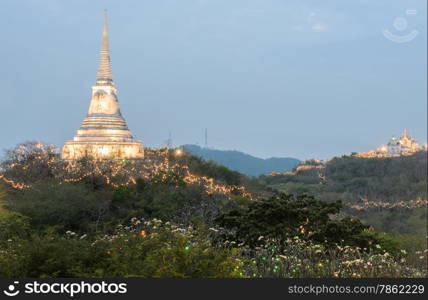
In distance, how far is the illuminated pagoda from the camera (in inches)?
1908

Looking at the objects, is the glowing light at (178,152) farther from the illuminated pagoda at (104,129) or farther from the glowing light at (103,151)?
the glowing light at (103,151)

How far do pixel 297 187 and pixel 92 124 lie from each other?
1775 inches

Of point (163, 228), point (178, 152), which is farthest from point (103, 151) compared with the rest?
point (163, 228)

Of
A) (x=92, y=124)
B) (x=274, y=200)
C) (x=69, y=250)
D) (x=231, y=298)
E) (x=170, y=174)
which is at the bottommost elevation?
(x=231, y=298)

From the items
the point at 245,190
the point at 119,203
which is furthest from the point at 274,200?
the point at 245,190

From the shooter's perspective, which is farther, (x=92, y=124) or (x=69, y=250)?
(x=92, y=124)

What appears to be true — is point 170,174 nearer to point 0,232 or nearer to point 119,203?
point 119,203

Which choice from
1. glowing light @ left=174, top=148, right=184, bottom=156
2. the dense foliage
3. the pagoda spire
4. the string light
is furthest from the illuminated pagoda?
the string light

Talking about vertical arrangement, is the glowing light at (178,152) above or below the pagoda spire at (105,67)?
below

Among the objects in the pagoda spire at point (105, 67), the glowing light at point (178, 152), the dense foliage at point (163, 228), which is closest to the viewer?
the dense foliage at point (163, 228)

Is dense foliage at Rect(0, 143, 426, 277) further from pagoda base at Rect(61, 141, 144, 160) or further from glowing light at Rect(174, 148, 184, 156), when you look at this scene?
pagoda base at Rect(61, 141, 144, 160)

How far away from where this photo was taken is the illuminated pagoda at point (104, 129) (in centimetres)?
4847

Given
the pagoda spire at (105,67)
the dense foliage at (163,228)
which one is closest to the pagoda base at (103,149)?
the dense foliage at (163,228)

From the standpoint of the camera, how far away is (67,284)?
9.09m
